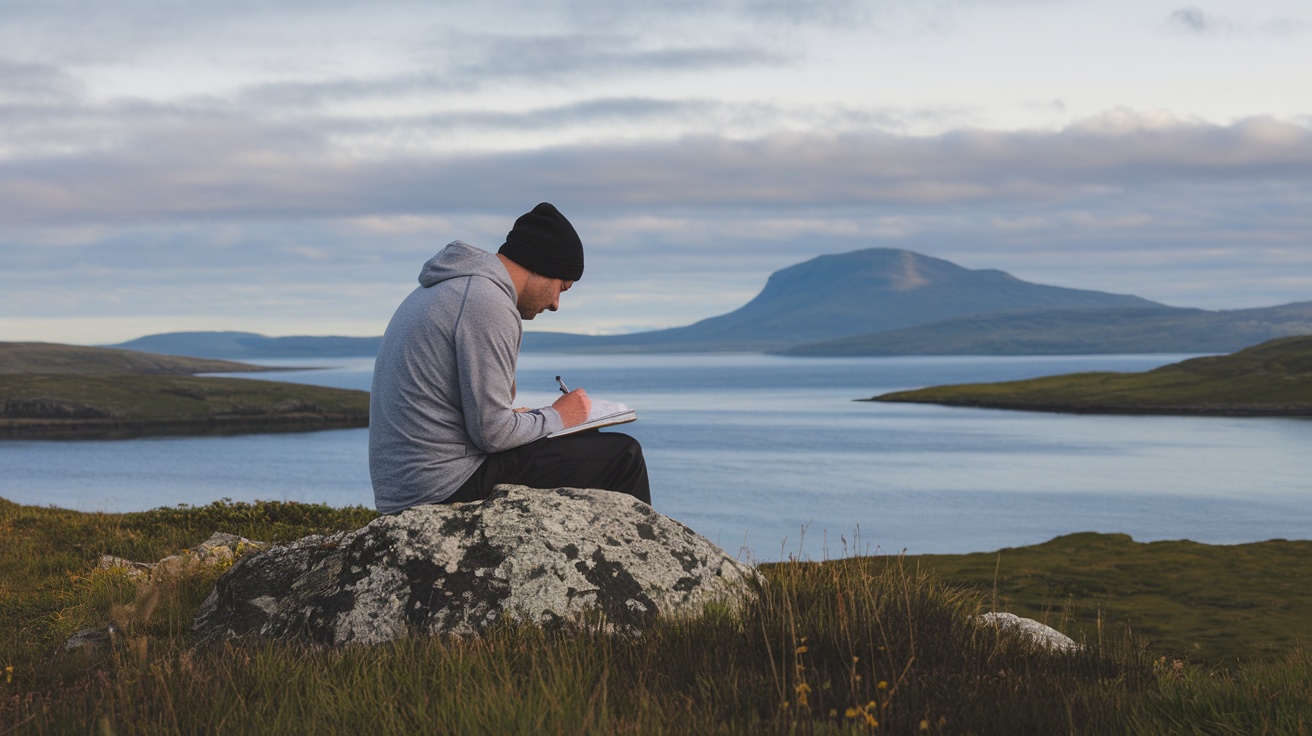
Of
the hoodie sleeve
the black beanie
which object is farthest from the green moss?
the hoodie sleeve

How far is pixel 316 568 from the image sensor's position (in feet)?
27.4

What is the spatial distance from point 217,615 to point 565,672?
4.31 meters

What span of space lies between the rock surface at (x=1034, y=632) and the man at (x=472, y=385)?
128 inches

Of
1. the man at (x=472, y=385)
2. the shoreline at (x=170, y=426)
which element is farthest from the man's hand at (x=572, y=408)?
the shoreline at (x=170, y=426)

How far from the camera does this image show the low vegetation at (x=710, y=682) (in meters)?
5.11

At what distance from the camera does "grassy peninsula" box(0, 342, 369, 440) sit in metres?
152

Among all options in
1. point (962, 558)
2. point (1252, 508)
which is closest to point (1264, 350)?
point (1252, 508)

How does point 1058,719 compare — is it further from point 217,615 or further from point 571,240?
point 217,615

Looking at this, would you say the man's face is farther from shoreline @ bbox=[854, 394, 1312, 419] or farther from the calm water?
shoreline @ bbox=[854, 394, 1312, 419]

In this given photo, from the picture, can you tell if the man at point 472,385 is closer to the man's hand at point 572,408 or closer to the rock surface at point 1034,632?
the man's hand at point 572,408

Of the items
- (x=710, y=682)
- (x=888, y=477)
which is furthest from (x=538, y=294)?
(x=888, y=477)

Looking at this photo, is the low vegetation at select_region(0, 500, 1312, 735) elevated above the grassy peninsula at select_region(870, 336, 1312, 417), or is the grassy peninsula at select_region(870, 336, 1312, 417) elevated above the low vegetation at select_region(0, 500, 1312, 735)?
the grassy peninsula at select_region(870, 336, 1312, 417)

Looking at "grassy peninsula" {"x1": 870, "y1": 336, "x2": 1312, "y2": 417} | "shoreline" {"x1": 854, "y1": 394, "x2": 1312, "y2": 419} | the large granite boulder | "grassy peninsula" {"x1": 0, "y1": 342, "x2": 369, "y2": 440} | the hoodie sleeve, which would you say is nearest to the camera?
the hoodie sleeve

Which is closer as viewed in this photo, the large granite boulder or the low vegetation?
the low vegetation
